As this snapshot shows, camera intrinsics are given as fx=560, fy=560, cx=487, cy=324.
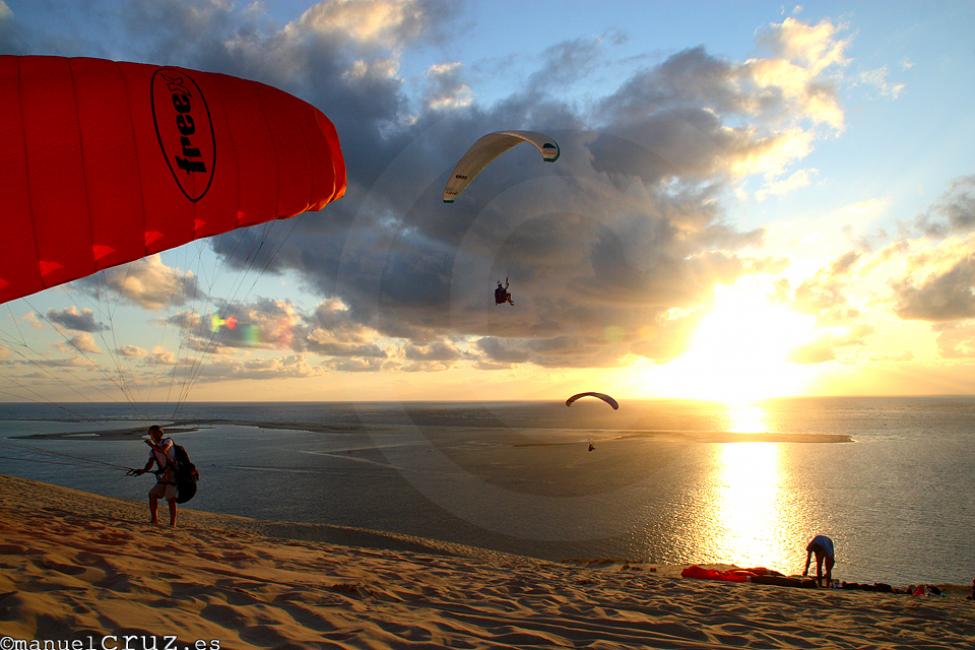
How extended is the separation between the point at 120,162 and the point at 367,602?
17.5ft

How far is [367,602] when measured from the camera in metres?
5.68

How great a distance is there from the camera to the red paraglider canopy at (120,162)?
5449mm

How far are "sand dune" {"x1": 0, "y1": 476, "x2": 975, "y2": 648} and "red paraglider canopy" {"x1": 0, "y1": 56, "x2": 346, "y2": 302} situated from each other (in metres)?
3.02

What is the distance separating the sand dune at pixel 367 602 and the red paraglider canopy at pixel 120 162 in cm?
302

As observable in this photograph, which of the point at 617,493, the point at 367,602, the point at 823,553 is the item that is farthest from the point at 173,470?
the point at 617,493

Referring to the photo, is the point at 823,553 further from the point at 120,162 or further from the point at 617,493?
the point at 617,493

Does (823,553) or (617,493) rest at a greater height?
(823,553)

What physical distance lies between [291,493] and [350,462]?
11435 millimetres

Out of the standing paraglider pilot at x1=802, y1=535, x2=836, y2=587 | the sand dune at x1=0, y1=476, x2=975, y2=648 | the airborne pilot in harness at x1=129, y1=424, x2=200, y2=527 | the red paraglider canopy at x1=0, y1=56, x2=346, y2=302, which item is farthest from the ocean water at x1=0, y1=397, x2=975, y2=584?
the red paraglider canopy at x1=0, y1=56, x2=346, y2=302

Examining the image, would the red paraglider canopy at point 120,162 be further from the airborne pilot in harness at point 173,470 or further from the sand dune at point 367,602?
the airborne pilot in harness at point 173,470

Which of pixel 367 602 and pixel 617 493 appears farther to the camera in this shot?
pixel 617 493

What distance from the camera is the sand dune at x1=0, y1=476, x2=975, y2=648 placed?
169 inches
